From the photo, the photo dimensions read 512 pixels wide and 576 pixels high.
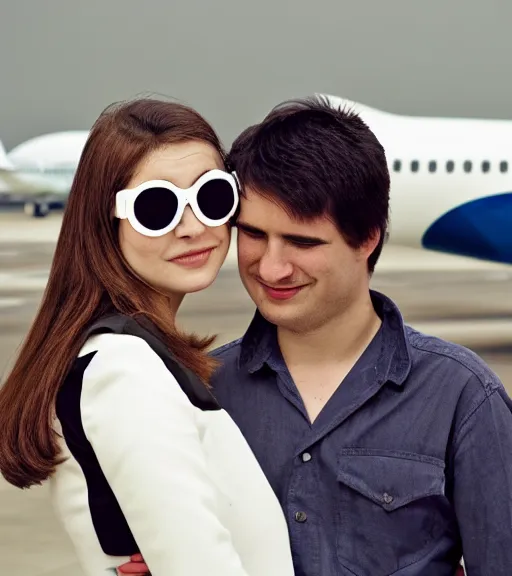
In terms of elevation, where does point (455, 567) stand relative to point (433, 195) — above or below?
above

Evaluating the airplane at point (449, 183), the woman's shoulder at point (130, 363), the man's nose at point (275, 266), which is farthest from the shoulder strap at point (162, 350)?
the airplane at point (449, 183)

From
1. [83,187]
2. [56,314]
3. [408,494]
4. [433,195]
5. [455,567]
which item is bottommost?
[433,195]

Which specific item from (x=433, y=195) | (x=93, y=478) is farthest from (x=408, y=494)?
(x=433, y=195)

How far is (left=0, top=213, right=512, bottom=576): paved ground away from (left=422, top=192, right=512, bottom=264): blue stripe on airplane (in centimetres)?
84

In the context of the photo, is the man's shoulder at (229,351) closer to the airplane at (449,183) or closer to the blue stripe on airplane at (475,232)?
the airplane at (449,183)

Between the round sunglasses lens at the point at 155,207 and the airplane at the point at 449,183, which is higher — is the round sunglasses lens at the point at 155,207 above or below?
above

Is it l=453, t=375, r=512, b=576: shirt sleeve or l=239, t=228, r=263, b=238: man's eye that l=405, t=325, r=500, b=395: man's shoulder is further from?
l=239, t=228, r=263, b=238: man's eye

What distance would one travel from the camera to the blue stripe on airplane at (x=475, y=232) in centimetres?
1152

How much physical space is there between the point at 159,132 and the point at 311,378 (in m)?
0.62

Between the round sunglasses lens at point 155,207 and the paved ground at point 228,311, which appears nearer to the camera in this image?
the round sunglasses lens at point 155,207

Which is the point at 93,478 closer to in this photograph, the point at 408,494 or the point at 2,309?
the point at 408,494

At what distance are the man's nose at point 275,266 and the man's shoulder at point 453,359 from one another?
0.31m

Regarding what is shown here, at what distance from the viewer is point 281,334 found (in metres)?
2.67

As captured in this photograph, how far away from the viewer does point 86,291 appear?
2.29 m
